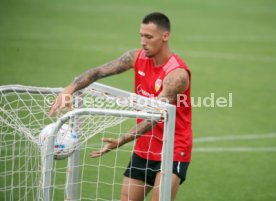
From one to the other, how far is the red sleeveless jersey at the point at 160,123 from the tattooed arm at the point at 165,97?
9 cm

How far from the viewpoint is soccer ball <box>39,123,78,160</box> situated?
20.7 feet

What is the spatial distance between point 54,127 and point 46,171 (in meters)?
0.39

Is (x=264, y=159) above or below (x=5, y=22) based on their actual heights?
below

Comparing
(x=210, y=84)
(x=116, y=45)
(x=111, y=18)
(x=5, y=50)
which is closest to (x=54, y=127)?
(x=210, y=84)

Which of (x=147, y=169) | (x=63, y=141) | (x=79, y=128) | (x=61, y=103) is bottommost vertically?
(x=147, y=169)

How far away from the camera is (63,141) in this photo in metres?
6.41

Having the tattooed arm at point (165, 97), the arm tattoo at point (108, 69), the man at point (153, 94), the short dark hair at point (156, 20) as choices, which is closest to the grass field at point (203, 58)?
the man at point (153, 94)

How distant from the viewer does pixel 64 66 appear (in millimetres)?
15766

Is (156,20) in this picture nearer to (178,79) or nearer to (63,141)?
(178,79)

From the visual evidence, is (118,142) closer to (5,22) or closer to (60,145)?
(60,145)

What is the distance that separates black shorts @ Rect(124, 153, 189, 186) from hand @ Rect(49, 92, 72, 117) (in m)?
0.90

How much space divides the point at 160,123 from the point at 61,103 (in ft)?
3.15

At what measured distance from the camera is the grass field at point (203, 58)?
398 inches

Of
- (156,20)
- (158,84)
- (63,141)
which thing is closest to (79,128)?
(63,141)
